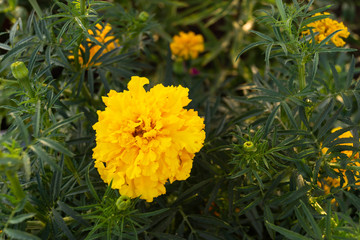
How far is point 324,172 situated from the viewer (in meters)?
1.17

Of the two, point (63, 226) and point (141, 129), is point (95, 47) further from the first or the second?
point (63, 226)

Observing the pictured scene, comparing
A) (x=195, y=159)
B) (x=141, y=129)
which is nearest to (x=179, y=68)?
(x=195, y=159)

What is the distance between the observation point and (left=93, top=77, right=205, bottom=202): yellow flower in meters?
0.92

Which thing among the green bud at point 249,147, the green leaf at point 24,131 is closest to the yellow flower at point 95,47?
the green leaf at point 24,131

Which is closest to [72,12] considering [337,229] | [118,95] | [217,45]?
[118,95]

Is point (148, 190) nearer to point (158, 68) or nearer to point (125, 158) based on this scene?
point (125, 158)

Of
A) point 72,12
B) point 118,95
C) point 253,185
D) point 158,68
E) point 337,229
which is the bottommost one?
point 158,68

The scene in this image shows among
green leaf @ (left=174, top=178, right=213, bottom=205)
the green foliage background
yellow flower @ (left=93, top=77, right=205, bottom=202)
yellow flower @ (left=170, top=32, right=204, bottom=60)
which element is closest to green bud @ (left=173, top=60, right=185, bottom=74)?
yellow flower @ (left=170, top=32, right=204, bottom=60)

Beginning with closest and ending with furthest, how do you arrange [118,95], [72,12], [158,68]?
[118,95]
[72,12]
[158,68]

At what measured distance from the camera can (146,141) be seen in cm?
93

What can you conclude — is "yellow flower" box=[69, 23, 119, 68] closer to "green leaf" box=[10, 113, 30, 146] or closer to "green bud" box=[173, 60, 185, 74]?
"green leaf" box=[10, 113, 30, 146]

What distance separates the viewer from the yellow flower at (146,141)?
0.92m

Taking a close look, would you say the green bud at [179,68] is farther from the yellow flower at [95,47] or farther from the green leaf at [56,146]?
the green leaf at [56,146]

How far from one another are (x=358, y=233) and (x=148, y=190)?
19.4 inches
